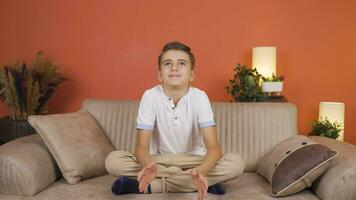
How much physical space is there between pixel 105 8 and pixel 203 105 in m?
1.51

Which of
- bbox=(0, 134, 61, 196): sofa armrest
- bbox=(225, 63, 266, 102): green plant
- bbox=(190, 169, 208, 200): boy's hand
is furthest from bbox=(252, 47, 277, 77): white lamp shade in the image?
bbox=(0, 134, 61, 196): sofa armrest

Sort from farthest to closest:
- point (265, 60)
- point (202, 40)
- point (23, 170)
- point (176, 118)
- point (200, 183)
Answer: point (202, 40), point (265, 60), point (176, 118), point (23, 170), point (200, 183)

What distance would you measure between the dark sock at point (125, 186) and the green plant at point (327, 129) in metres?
1.41

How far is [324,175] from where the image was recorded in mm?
1688

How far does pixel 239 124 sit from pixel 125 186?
2.70 feet

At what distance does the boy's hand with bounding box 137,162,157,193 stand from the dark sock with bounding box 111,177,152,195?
0.31 ft

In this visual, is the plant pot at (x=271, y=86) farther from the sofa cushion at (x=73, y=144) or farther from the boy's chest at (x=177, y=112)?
the sofa cushion at (x=73, y=144)

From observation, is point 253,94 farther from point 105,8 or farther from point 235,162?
point 105,8

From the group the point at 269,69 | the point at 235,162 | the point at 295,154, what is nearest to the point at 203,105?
the point at 235,162

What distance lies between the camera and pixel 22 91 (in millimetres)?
2742

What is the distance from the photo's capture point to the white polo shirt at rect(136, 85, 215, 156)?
6.26 ft

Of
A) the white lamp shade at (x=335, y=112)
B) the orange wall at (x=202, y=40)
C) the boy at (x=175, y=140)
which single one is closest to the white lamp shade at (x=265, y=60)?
the orange wall at (x=202, y=40)

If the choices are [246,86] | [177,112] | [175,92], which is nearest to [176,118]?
[177,112]

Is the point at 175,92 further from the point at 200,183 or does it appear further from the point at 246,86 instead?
the point at 246,86
